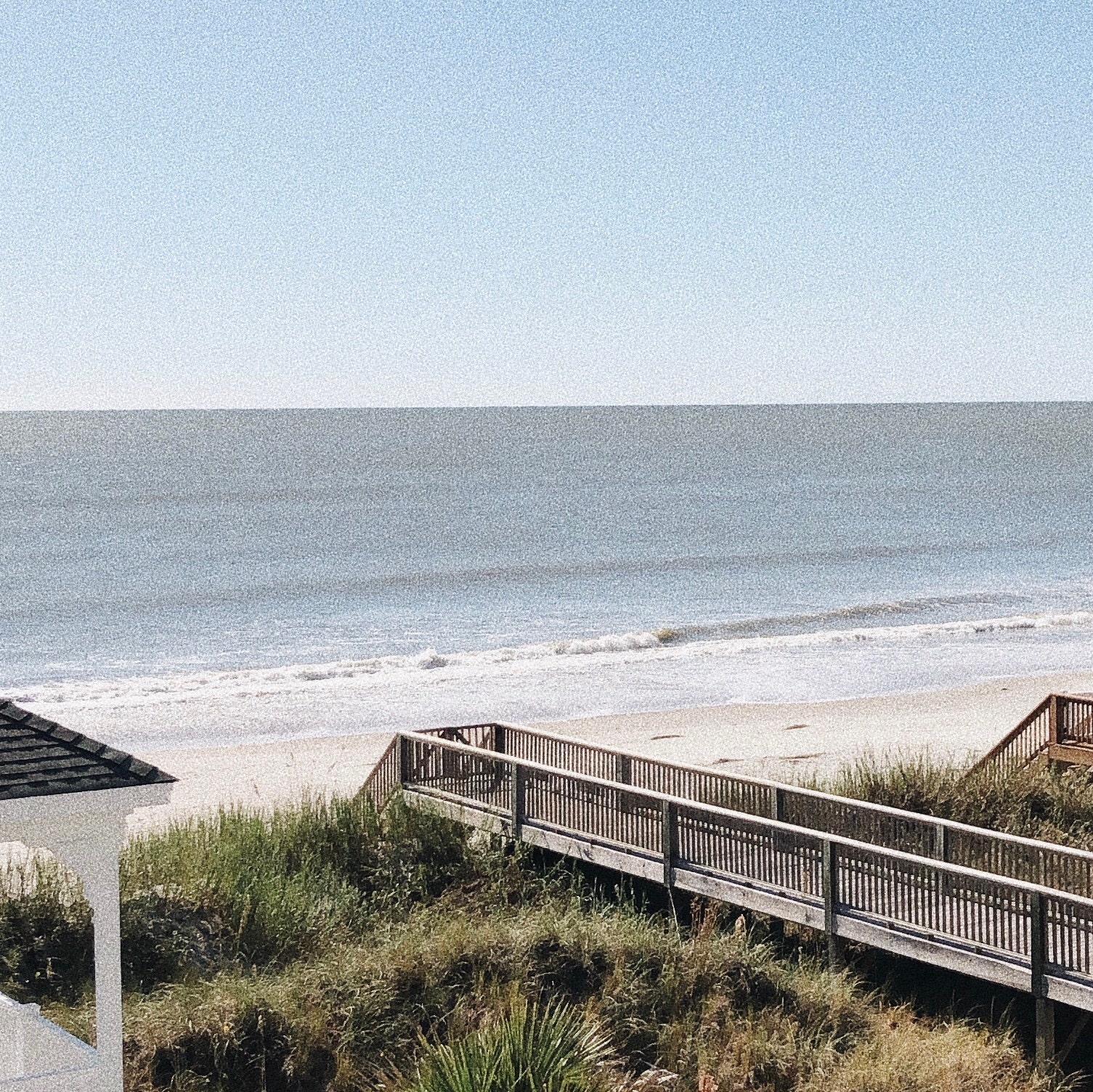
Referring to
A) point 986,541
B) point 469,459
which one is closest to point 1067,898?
point 986,541

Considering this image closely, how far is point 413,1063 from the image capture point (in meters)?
10.9

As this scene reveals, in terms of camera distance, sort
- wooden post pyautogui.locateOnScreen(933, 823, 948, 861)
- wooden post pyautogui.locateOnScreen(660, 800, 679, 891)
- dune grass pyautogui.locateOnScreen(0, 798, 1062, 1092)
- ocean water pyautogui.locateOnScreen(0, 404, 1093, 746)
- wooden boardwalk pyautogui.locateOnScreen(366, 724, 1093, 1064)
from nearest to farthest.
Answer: dune grass pyautogui.locateOnScreen(0, 798, 1062, 1092)
wooden boardwalk pyautogui.locateOnScreen(366, 724, 1093, 1064)
wooden post pyautogui.locateOnScreen(933, 823, 948, 861)
wooden post pyautogui.locateOnScreen(660, 800, 679, 891)
ocean water pyautogui.locateOnScreen(0, 404, 1093, 746)

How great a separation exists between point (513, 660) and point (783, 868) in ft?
85.8

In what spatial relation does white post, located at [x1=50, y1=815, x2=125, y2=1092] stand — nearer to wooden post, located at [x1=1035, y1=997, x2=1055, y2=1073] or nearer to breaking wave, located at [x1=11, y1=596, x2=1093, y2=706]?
wooden post, located at [x1=1035, y1=997, x2=1055, y2=1073]

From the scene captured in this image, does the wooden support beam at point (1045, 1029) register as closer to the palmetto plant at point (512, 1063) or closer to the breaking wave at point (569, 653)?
the palmetto plant at point (512, 1063)

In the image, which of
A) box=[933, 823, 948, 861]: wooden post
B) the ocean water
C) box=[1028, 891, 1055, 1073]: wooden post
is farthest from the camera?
the ocean water

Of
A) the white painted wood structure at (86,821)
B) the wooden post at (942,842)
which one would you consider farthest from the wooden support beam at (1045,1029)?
the white painted wood structure at (86,821)

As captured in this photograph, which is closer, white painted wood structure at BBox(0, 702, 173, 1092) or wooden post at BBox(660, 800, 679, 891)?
white painted wood structure at BBox(0, 702, 173, 1092)

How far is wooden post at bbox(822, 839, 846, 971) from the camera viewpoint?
43.3 feet

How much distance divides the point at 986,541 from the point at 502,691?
1752 inches

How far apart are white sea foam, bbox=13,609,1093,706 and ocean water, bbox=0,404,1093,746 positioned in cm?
13

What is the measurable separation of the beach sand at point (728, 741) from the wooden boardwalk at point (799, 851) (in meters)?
5.33

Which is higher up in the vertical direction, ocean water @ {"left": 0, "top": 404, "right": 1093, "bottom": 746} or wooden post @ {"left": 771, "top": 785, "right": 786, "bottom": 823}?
wooden post @ {"left": 771, "top": 785, "right": 786, "bottom": 823}

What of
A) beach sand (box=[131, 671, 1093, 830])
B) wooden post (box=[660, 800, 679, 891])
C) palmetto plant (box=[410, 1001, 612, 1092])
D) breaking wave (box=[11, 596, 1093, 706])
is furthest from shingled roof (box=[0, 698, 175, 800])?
breaking wave (box=[11, 596, 1093, 706])
